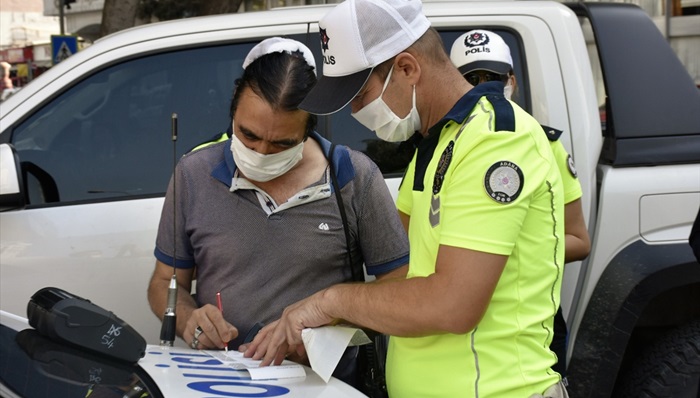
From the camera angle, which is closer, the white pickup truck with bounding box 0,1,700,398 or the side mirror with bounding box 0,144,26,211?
the side mirror with bounding box 0,144,26,211

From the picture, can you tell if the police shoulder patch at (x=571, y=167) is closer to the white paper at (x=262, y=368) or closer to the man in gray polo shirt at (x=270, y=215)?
the man in gray polo shirt at (x=270, y=215)

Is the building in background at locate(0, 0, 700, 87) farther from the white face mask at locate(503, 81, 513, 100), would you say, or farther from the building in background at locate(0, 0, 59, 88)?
the white face mask at locate(503, 81, 513, 100)

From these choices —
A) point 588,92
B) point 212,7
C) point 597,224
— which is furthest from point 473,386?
point 212,7

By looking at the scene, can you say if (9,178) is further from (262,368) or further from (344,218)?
(262,368)

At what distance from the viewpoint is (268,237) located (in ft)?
8.01

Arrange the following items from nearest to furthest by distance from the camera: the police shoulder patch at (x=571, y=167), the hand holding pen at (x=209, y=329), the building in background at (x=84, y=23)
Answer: the hand holding pen at (x=209, y=329) → the police shoulder patch at (x=571, y=167) → the building in background at (x=84, y=23)

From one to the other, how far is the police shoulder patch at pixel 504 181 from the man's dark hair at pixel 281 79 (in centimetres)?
84

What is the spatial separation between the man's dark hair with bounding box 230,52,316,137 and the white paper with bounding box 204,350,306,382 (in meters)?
0.69

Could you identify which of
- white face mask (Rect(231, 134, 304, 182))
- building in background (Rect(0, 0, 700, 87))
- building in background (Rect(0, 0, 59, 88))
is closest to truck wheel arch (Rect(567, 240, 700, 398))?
white face mask (Rect(231, 134, 304, 182))

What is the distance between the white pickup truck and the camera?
3291mm

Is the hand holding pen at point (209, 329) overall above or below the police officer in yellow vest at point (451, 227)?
below

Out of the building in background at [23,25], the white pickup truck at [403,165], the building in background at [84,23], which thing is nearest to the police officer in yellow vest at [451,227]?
the white pickup truck at [403,165]

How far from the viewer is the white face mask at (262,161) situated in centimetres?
244

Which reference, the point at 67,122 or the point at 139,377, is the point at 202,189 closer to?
the point at 139,377
